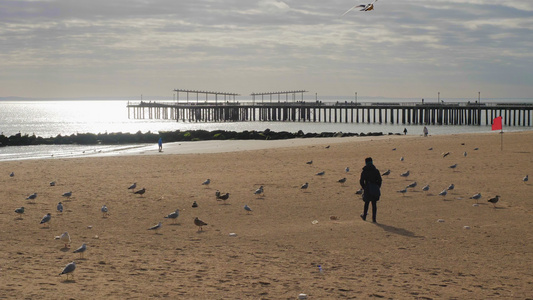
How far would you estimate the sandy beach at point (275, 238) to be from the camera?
7.19 metres

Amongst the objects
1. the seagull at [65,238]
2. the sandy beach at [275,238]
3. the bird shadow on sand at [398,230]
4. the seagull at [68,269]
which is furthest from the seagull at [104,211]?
the bird shadow on sand at [398,230]

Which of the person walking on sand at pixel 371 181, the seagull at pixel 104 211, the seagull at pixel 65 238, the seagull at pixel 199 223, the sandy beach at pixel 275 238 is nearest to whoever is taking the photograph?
the sandy beach at pixel 275 238

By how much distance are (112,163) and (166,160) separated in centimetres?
235

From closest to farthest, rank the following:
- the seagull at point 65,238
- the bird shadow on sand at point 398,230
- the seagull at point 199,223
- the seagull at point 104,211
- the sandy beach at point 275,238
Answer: the sandy beach at point 275,238 < the seagull at point 65,238 < the bird shadow on sand at point 398,230 < the seagull at point 199,223 < the seagull at point 104,211

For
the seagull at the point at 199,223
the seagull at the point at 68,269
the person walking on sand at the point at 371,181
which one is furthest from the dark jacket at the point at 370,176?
the seagull at the point at 68,269

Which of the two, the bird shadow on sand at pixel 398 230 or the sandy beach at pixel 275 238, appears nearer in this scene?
the sandy beach at pixel 275 238

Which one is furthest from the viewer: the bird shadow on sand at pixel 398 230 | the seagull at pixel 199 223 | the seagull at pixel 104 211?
the seagull at pixel 104 211

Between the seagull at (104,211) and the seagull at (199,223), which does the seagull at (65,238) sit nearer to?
the seagull at (199,223)

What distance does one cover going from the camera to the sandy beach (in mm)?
7188

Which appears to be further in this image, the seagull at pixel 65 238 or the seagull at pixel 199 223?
the seagull at pixel 199 223

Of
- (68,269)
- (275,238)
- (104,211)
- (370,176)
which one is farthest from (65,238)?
(370,176)

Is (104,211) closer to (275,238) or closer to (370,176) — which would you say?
(275,238)

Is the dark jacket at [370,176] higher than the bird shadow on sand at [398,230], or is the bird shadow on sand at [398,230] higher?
the dark jacket at [370,176]

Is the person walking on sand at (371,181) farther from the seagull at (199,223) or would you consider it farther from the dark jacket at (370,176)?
the seagull at (199,223)
